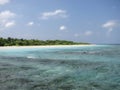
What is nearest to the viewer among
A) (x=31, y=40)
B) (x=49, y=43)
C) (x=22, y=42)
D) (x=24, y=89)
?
(x=24, y=89)

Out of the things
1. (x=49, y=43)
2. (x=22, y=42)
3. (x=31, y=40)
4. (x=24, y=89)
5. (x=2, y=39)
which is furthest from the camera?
(x=49, y=43)

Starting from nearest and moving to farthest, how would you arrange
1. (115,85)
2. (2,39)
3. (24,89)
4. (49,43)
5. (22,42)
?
(24,89) → (115,85) → (2,39) → (22,42) → (49,43)

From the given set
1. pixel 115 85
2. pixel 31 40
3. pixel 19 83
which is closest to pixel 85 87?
pixel 115 85

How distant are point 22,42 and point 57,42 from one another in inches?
1435

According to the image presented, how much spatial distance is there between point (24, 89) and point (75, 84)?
2.94m

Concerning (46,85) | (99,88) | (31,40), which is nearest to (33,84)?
(46,85)

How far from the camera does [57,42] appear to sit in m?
142

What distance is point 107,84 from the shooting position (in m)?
13.6

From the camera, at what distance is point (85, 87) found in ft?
41.9

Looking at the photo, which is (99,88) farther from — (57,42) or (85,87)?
(57,42)

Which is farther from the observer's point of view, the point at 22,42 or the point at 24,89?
the point at 22,42

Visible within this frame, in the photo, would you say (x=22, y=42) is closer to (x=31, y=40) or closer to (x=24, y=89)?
(x=31, y=40)

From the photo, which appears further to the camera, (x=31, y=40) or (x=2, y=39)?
(x=31, y=40)

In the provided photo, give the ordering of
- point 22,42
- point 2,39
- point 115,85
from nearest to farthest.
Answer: point 115,85 → point 2,39 → point 22,42
